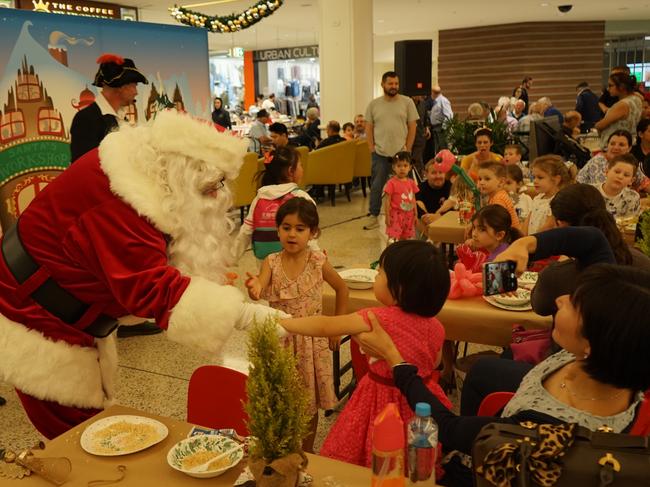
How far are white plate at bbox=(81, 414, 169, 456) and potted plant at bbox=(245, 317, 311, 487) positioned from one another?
527 mm

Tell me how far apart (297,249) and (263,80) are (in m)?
24.6

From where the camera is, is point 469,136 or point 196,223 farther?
point 469,136

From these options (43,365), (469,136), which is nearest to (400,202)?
(469,136)

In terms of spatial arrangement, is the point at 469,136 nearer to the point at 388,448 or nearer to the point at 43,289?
the point at 43,289

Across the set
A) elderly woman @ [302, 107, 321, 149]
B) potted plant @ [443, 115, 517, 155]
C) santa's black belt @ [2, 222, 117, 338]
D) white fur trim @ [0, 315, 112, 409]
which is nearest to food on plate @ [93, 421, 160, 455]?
white fur trim @ [0, 315, 112, 409]

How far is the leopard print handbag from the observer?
125 centimetres

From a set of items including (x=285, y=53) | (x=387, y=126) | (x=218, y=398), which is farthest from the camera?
(x=285, y=53)

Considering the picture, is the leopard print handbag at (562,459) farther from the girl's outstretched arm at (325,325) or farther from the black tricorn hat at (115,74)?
the black tricorn hat at (115,74)

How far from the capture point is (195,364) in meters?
4.21

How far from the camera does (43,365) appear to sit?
6.59 feet

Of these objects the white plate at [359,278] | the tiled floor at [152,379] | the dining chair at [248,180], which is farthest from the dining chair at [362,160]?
the white plate at [359,278]

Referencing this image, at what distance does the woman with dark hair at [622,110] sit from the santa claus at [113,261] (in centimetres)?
586

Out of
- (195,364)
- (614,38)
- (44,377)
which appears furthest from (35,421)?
(614,38)

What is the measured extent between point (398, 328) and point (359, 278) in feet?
4.39
